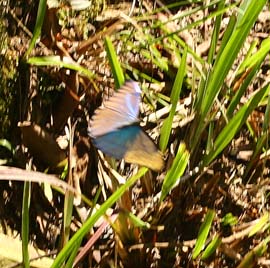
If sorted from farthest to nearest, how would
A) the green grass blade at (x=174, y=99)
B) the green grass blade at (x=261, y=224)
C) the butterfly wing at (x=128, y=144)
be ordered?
the green grass blade at (x=261, y=224)
the green grass blade at (x=174, y=99)
the butterfly wing at (x=128, y=144)

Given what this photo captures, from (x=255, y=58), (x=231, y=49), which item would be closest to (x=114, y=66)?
(x=231, y=49)

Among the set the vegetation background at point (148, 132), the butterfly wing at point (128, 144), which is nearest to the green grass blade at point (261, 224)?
the vegetation background at point (148, 132)

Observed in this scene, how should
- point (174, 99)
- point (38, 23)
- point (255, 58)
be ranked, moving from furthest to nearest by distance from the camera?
1. point (255, 58)
2. point (38, 23)
3. point (174, 99)

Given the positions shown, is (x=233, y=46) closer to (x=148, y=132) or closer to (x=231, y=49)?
(x=231, y=49)

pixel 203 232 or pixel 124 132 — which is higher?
pixel 124 132

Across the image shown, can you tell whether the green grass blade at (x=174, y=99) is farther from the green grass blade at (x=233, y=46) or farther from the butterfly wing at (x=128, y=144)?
the butterfly wing at (x=128, y=144)

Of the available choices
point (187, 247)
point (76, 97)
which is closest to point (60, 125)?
point (76, 97)
